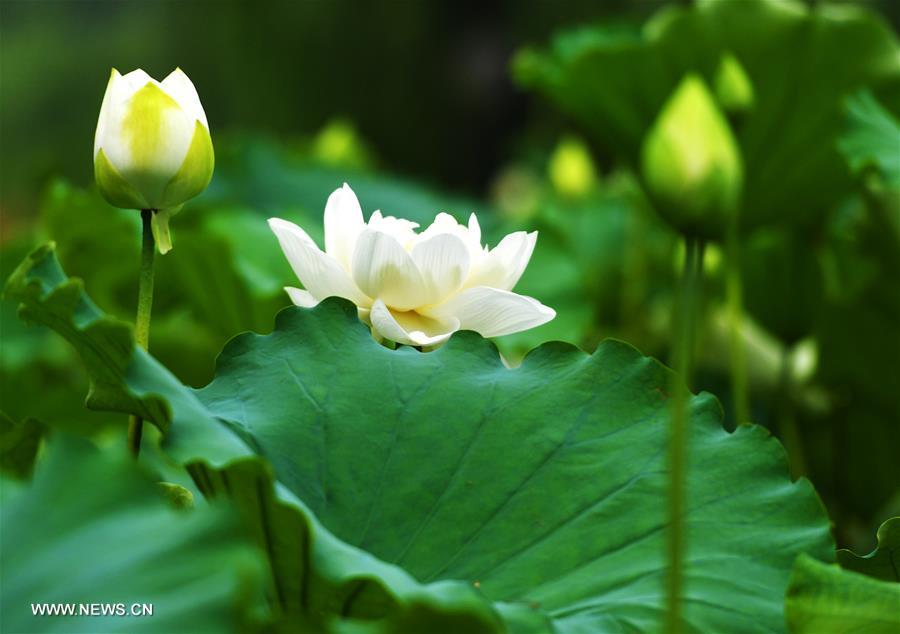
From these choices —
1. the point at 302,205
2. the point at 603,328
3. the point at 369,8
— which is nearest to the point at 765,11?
the point at 603,328

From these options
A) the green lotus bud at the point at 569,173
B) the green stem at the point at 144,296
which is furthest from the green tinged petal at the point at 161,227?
the green lotus bud at the point at 569,173

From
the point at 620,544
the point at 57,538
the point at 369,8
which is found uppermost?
the point at 57,538

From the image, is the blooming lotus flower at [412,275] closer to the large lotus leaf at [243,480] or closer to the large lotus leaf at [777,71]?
the large lotus leaf at [243,480]

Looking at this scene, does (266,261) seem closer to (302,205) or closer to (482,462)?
(302,205)

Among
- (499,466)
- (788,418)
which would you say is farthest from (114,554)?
(788,418)

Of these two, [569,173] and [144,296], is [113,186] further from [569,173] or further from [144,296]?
[569,173]

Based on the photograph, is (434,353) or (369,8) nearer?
(434,353)
